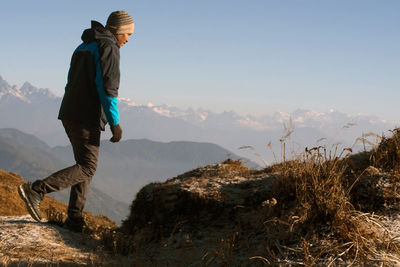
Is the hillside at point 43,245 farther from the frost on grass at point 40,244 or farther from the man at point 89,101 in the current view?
the man at point 89,101

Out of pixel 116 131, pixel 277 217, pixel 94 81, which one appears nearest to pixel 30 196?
pixel 116 131

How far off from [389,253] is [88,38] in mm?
4692

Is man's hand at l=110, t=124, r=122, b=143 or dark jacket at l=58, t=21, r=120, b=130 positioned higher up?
dark jacket at l=58, t=21, r=120, b=130

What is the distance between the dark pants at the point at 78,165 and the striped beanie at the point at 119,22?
5.08 feet

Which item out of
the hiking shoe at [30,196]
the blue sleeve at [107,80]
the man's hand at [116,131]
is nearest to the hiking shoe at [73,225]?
the hiking shoe at [30,196]

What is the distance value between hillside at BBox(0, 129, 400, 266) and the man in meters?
0.91

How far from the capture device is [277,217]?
387 centimetres

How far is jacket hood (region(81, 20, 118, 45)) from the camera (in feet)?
15.8

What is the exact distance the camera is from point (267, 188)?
4883mm

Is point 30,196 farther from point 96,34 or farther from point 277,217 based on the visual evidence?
point 277,217

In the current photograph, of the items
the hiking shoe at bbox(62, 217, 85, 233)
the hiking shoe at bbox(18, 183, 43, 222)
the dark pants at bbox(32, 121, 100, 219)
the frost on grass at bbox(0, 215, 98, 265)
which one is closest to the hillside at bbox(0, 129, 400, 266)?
the hiking shoe at bbox(62, 217, 85, 233)

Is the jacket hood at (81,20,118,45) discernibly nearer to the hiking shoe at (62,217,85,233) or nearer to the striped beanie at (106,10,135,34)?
the striped beanie at (106,10,135,34)

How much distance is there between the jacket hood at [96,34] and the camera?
4809mm

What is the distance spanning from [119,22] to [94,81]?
1025 mm
